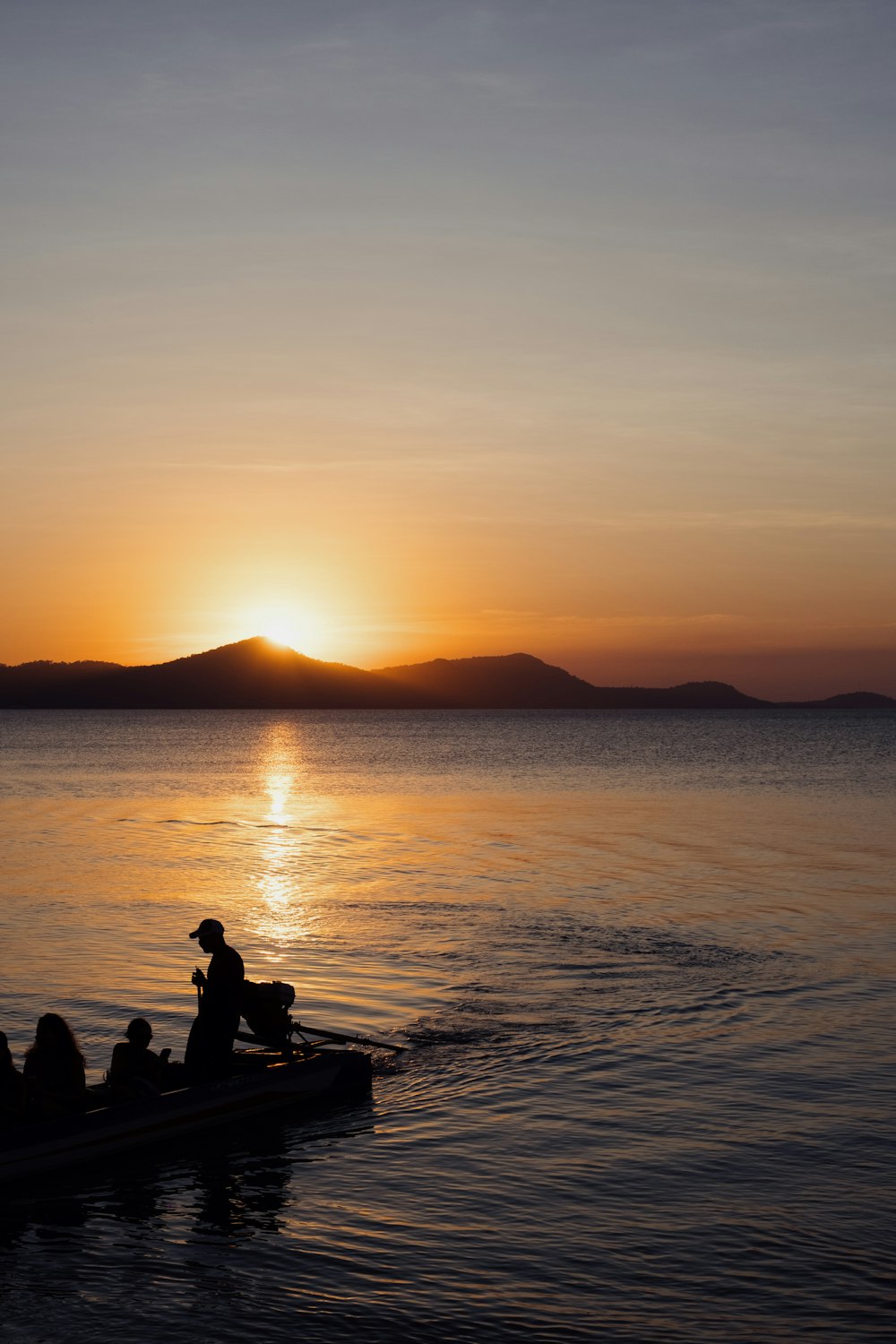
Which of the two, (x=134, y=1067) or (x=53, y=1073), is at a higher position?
(x=53, y=1073)

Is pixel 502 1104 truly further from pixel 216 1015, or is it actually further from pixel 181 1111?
pixel 181 1111

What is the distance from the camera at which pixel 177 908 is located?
3597 cm

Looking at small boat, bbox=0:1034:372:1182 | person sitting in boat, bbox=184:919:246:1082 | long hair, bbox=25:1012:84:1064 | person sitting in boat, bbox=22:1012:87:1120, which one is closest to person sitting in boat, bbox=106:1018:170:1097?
small boat, bbox=0:1034:372:1182

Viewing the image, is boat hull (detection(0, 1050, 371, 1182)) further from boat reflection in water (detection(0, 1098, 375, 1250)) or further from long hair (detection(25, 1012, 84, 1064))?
long hair (detection(25, 1012, 84, 1064))

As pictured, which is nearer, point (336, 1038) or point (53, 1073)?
point (53, 1073)

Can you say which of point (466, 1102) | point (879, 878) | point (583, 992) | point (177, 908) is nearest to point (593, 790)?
point (879, 878)

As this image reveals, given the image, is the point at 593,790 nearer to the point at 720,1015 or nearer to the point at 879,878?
the point at 879,878

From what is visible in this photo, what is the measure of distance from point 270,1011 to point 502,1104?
360 centimetres

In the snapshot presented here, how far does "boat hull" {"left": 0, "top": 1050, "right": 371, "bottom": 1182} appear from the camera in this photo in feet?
49.2

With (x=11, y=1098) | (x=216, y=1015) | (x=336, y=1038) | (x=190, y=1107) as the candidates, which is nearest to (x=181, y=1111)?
(x=190, y=1107)

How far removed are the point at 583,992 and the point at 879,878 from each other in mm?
18554

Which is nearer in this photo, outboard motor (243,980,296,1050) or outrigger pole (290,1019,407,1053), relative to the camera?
outboard motor (243,980,296,1050)

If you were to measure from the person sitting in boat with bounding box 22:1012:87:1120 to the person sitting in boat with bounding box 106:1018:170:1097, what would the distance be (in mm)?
670

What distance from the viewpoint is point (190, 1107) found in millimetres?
16609
